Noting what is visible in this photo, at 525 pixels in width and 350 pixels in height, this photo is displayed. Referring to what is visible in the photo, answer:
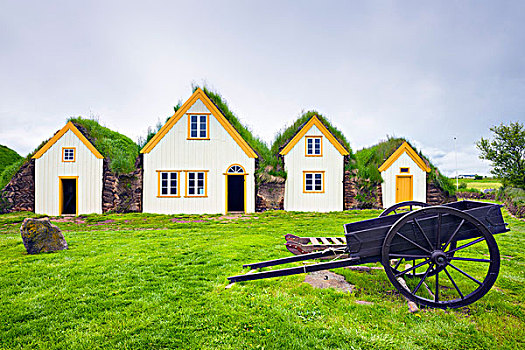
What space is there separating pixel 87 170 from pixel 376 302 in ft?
61.5

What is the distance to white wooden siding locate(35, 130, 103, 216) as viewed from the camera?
1658 centimetres

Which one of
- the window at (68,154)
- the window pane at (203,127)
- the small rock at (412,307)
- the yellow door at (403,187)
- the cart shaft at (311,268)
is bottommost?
the small rock at (412,307)

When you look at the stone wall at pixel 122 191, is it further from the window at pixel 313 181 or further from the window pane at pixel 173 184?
the window at pixel 313 181

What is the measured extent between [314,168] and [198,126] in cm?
857

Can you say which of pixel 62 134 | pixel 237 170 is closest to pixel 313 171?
pixel 237 170

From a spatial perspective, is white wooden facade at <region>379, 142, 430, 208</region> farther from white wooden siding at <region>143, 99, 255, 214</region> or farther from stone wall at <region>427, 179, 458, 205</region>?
white wooden siding at <region>143, 99, 255, 214</region>

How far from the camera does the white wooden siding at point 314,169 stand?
58.7 ft

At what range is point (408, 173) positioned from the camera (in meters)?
18.9

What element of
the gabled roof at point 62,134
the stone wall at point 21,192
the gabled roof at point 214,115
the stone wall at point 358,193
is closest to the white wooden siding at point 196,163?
the gabled roof at point 214,115

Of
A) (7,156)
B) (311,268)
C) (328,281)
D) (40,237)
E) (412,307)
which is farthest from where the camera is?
(7,156)

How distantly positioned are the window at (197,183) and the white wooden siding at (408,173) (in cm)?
1294

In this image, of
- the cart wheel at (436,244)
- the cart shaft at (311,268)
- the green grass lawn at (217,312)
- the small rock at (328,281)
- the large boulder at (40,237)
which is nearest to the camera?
the green grass lawn at (217,312)

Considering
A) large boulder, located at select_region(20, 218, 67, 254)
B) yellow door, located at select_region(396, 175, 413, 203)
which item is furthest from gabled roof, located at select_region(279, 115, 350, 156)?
large boulder, located at select_region(20, 218, 67, 254)

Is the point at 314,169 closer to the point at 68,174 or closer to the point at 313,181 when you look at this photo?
the point at 313,181
